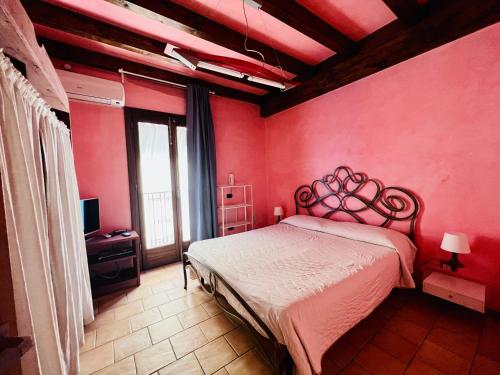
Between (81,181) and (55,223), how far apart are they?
1.60m

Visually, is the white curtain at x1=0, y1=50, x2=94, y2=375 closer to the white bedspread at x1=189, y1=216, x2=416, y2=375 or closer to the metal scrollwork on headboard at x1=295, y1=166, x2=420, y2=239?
the white bedspread at x1=189, y1=216, x2=416, y2=375

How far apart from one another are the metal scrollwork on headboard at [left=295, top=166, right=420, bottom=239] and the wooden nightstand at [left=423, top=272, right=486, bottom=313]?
0.50 m

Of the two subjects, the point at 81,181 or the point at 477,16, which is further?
the point at 81,181

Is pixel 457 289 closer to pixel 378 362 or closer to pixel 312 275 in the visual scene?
pixel 378 362

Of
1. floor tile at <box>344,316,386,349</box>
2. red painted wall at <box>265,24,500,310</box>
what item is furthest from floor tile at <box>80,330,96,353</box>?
red painted wall at <box>265,24,500,310</box>

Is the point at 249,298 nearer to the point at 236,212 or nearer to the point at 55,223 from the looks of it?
the point at 55,223

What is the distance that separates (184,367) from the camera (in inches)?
58.2

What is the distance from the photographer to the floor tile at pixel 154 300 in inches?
87.4

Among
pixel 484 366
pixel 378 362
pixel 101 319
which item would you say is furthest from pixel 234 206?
pixel 484 366

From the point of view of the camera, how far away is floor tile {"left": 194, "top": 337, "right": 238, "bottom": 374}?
148 centimetres

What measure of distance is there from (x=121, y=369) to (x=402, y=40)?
4020 millimetres

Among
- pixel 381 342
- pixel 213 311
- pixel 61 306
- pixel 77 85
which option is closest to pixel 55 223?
pixel 61 306

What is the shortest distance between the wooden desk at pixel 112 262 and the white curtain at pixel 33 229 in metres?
1.16

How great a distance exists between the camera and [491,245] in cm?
188
